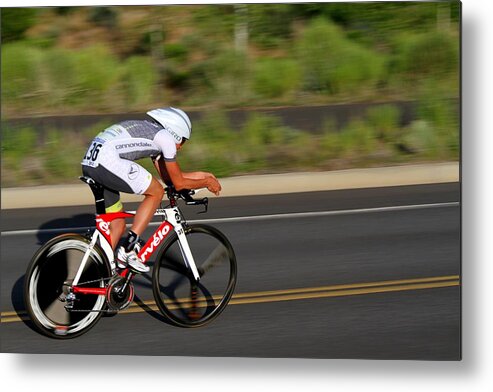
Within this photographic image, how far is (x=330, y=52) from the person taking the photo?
12.1 metres

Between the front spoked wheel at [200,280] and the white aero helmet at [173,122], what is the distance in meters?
0.73

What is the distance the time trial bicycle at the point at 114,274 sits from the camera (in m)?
8.55

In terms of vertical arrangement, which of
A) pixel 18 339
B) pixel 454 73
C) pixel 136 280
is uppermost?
pixel 454 73

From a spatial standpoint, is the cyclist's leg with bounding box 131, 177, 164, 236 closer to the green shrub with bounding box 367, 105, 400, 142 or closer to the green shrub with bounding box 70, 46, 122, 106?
the green shrub with bounding box 70, 46, 122, 106

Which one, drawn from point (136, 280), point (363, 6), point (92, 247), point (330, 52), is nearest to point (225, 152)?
point (330, 52)

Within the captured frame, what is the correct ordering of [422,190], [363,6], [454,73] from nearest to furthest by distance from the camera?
[454,73] → [363,6] → [422,190]

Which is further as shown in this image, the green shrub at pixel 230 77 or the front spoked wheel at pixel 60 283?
the green shrub at pixel 230 77

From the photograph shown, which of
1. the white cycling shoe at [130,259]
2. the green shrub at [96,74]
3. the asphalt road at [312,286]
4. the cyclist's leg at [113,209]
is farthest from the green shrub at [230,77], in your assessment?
the white cycling shoe at [130,259]

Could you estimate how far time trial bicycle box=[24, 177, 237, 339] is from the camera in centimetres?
855

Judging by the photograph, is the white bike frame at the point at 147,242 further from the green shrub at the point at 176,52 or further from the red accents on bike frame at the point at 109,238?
the green shrub at the point at 176,52

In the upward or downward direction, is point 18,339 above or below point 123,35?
below

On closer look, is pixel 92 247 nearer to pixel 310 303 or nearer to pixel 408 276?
pixel 310 303

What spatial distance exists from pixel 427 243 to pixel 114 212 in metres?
3.00

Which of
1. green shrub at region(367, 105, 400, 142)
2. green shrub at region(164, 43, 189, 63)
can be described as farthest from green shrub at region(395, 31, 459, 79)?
green shrub at region(164, 43, 189, 63)
